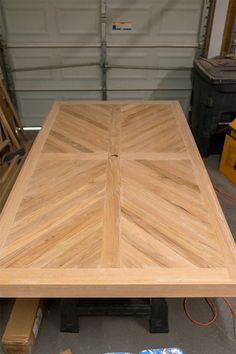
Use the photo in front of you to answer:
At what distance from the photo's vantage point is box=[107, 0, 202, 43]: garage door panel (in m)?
3.38

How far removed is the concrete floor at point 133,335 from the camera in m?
1.65

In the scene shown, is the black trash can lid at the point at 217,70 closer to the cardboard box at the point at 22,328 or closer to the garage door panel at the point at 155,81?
the garage door panel at the point at 155,81

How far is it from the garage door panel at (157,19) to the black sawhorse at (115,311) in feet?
9.84

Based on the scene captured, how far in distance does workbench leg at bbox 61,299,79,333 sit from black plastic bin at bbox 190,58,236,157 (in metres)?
2.29

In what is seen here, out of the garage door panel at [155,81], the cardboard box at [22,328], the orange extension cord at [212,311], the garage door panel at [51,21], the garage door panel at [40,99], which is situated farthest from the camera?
the garage door panel at [40,99]

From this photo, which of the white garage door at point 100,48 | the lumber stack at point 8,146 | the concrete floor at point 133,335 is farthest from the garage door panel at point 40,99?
the concrete floor at point 133,335

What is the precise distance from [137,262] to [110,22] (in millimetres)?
3122

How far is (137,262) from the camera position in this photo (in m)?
1.21

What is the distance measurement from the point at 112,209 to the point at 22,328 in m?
0.81

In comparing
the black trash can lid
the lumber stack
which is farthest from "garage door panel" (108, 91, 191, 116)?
the lumber stack

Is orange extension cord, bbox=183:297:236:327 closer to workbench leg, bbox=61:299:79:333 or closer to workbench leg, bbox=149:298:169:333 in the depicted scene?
workbench leg, bbox=149:298:169:333

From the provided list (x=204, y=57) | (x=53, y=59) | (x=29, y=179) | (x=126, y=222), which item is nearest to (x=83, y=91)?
(x=53, y=59)

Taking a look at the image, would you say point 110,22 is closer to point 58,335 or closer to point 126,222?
point 126,222

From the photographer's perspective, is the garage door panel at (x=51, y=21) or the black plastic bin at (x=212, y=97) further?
the garage door panel at (x=51, y=21)
